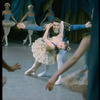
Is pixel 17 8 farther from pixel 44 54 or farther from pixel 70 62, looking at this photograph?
pixel 70 62

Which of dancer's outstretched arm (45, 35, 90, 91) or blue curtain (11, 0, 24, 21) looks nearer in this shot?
dancer's outstretched arm (45, 35, 90, 91)

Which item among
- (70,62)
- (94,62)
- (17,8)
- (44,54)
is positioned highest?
(17,8)

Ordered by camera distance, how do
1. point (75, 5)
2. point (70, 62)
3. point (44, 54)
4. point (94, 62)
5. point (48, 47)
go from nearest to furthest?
point (94, 62)
point (70, 62)
point (48, 47)
point (44, 54)
point (75, 5)

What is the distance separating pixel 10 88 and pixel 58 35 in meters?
1.36

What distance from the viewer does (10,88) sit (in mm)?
4121

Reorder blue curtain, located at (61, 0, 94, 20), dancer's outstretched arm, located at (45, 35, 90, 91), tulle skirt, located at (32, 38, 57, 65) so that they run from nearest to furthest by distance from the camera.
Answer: dancer's outstretched arm, located at (45, 35, 90, 91)
tulle skirt, located at (32, 38, 57, 65)
blue curtain, located at (61, 0, 94, 20)

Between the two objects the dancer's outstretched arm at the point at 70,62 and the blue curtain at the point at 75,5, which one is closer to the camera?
the dancer's outstretched arm at the point at 70,62

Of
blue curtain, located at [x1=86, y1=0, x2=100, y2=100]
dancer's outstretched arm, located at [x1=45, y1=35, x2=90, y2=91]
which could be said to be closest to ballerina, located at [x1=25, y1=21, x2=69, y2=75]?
dancer's outstretched arm, located at [x1=45, y1=35, x2=90, y2=91]

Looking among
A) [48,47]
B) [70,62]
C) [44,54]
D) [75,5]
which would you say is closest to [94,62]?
[70,62]

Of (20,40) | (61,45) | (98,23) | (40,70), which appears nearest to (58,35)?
(61,45)

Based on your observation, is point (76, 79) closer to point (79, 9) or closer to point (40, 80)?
point (40, 80)

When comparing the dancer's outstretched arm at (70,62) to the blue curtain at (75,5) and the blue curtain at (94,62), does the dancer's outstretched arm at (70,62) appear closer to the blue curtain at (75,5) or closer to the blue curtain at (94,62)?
the blue curtain at (94,62)

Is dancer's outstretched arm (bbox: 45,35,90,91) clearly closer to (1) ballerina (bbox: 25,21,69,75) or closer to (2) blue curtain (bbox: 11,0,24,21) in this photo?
(1) ballerina (bbox: 25,21,69,75)

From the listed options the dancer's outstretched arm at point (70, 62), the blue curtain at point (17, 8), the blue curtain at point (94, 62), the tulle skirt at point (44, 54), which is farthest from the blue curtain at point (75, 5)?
the blue curtain at point (94, 62)
